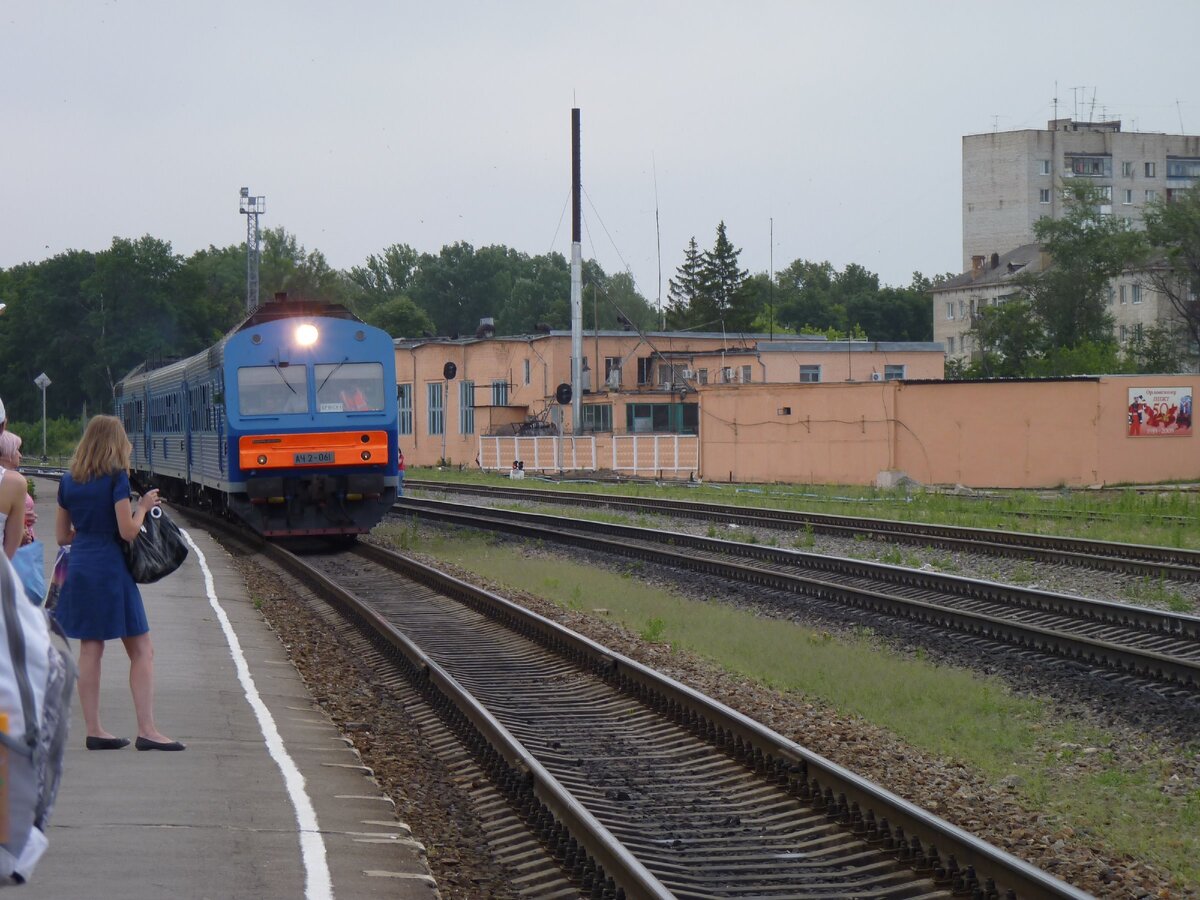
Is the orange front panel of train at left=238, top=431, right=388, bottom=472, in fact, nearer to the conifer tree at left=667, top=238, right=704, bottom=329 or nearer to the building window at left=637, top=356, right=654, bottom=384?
the building window at left=637, top=356, right=654, bottom=384

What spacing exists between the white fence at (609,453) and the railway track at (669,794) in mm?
32084

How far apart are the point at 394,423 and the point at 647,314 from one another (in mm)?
100353

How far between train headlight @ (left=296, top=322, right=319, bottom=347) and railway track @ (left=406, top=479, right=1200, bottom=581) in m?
7.89

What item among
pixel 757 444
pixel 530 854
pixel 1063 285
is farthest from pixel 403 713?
pixel 1063 285

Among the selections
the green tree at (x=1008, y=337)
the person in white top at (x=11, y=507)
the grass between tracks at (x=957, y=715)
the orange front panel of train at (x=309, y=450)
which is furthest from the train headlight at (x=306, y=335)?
the green tree at (x=1008, y=337)

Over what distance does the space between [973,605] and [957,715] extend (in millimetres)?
4745

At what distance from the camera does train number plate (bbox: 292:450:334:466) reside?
20500mm

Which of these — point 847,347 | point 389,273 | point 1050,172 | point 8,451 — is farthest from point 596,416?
point 389,273

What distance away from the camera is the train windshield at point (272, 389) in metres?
20.7

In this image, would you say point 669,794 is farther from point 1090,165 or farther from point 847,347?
point 1090,165

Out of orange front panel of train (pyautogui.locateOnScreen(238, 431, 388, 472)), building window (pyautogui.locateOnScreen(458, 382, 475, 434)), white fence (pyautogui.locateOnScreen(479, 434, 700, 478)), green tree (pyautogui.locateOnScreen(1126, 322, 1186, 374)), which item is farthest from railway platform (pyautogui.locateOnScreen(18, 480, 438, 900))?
green tree (pyautogui.locateOnScreen(1126, 322, 1186, 374))

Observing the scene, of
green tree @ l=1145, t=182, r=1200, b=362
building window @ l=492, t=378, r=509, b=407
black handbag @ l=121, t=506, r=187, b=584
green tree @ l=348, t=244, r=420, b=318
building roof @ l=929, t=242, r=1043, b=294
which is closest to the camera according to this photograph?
black handbag @ l=121, t=506, r=187, b=584

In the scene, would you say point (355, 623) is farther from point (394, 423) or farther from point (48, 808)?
point (48, 808)

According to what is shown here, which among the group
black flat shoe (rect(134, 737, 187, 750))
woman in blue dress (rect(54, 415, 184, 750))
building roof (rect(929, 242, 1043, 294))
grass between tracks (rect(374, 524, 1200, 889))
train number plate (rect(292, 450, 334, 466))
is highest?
building roof (rect(929, 242, 1043, 294))
